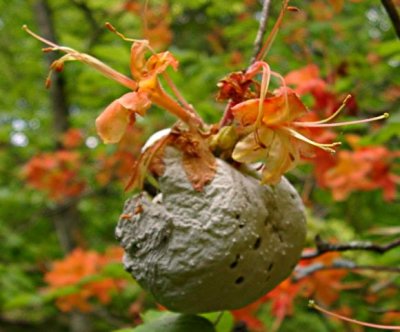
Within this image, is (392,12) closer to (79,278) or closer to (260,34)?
(260,34)

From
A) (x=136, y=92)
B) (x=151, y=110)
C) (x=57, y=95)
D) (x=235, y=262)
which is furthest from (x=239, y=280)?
(x=57, y=95)

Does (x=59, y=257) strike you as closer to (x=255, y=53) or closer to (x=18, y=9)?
(x=18, y=9)

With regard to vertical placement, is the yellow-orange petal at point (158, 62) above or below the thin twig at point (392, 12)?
above

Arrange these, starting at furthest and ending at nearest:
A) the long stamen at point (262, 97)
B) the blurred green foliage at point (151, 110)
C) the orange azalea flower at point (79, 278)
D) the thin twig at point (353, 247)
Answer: the orange azalea flower at point (79, 278)
the blurred green foliage at point (151, 110)
the thin twig at point (353, 247)
the long stamen at point (262, 97)

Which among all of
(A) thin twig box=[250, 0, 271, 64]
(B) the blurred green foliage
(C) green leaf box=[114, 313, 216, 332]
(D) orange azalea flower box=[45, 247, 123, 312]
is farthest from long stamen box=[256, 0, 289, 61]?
(D) orange azalea flower box=[45, 247, 123, 312]

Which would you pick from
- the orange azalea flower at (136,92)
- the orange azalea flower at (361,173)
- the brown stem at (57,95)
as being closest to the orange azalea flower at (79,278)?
the orange azalea flower at (361,173)

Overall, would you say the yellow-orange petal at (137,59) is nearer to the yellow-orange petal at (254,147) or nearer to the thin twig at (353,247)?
the yellow-orange petal at (254,147)

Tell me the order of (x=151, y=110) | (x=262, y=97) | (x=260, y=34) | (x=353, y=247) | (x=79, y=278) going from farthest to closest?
(x=151, y=110)
(x=79, y=278)
(x=353, y=247)
(x=260, y=34)
(x=262, y=97)
